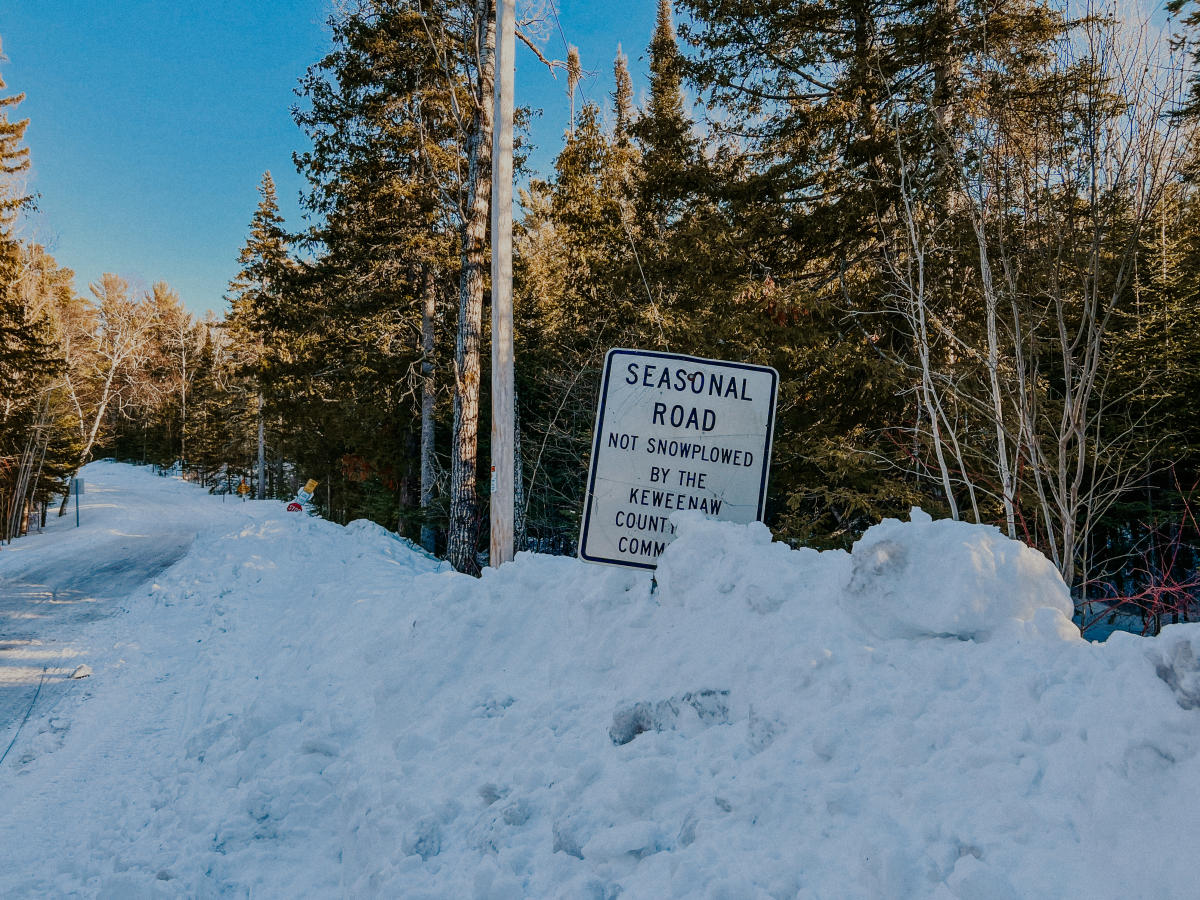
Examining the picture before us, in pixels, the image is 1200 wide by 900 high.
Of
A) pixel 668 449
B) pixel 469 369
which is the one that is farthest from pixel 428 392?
pixel 668 449

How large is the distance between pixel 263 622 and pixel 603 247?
10.3 metres

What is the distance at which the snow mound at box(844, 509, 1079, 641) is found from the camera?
2.47 metres

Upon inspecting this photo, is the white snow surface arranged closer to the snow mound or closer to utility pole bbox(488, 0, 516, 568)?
the snow mound

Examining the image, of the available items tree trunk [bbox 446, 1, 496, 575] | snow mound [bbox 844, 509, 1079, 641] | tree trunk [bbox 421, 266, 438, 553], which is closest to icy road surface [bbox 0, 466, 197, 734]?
tree trunk [bbox 446, 1, 496, 575]


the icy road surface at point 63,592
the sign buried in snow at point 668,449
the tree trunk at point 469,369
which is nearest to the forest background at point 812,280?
the tree trunk at point 469,369

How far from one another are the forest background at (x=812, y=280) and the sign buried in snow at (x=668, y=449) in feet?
4.29

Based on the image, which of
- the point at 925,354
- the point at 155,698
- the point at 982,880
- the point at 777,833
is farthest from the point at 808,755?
the point at 155,698

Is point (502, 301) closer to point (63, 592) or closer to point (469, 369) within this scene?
point (469, 369)

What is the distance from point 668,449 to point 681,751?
1867 millimetres

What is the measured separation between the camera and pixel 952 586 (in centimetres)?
252

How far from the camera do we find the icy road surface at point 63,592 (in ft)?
17.9

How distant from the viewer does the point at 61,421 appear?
2127 cm

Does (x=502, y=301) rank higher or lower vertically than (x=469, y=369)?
higher

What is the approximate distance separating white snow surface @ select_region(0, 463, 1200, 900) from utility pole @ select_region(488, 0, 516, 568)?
1.72 metres
